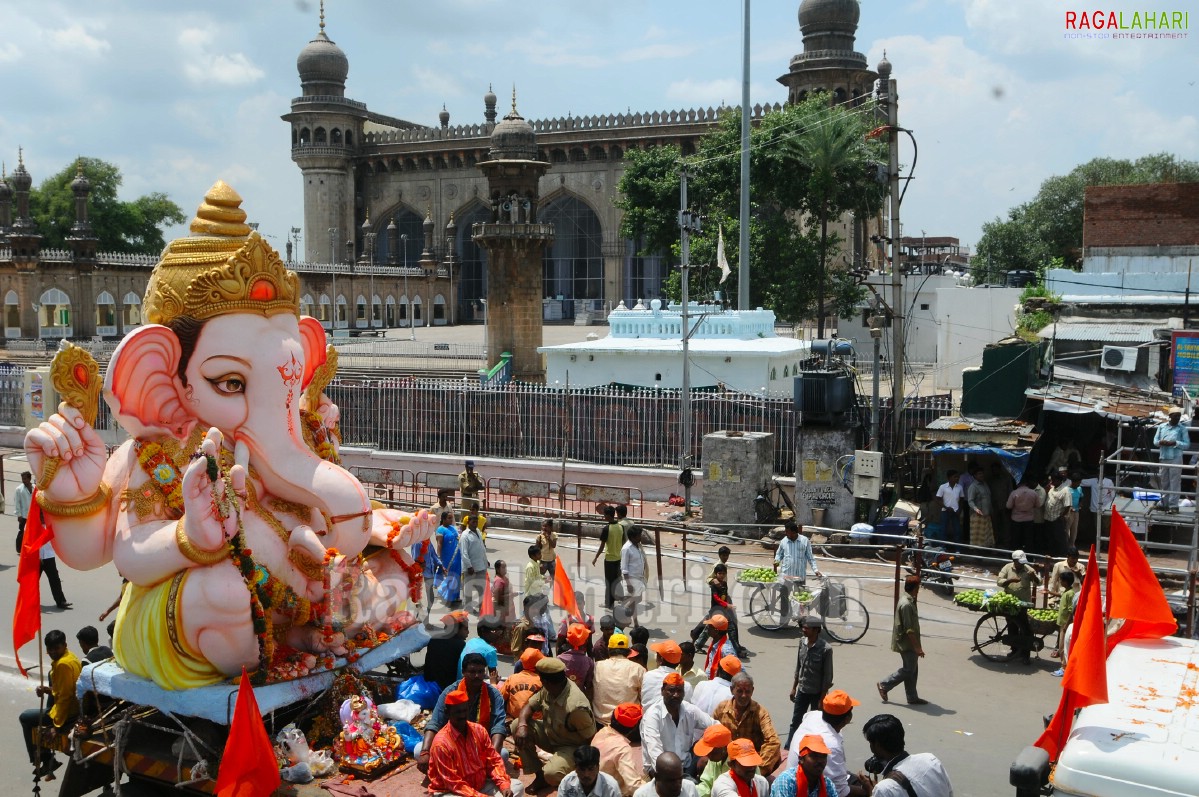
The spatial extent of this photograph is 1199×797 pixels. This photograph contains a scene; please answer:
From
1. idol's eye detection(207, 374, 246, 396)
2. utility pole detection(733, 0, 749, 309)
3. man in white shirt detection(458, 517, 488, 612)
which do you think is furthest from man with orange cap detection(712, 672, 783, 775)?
utility pole detection(733, 0, 749, 309)

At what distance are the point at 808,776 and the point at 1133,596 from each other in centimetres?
236

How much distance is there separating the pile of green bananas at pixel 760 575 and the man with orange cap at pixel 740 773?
216 inches

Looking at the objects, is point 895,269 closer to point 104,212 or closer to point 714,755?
point 714,755

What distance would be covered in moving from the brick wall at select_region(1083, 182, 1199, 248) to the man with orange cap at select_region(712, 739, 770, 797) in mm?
24883

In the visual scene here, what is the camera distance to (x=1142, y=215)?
26750 millimetres

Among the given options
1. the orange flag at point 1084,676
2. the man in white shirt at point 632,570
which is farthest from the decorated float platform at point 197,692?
the orange flag at point 1084,676

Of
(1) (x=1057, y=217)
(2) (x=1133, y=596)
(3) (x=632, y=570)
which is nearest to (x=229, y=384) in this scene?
(3) (x=632, y=570)

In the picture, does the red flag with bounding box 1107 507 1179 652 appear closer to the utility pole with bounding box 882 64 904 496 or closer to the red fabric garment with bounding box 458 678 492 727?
the red fabric garment with bounding box 458 678 492 727

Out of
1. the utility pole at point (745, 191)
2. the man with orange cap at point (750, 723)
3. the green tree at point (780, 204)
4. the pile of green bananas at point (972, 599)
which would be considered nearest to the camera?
the man with orange cap at point (750, 723)

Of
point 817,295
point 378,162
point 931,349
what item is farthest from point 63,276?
point 931,349

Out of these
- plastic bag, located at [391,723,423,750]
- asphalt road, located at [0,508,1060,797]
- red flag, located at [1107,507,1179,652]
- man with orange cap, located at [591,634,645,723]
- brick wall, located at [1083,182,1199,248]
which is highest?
brick wall, located at [1083,182,1199,248]

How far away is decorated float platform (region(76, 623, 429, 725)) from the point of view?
618 cm

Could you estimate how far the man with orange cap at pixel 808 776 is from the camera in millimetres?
5238

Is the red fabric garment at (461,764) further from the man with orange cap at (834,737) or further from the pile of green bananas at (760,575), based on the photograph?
the pile of green bananas at (760,575)
